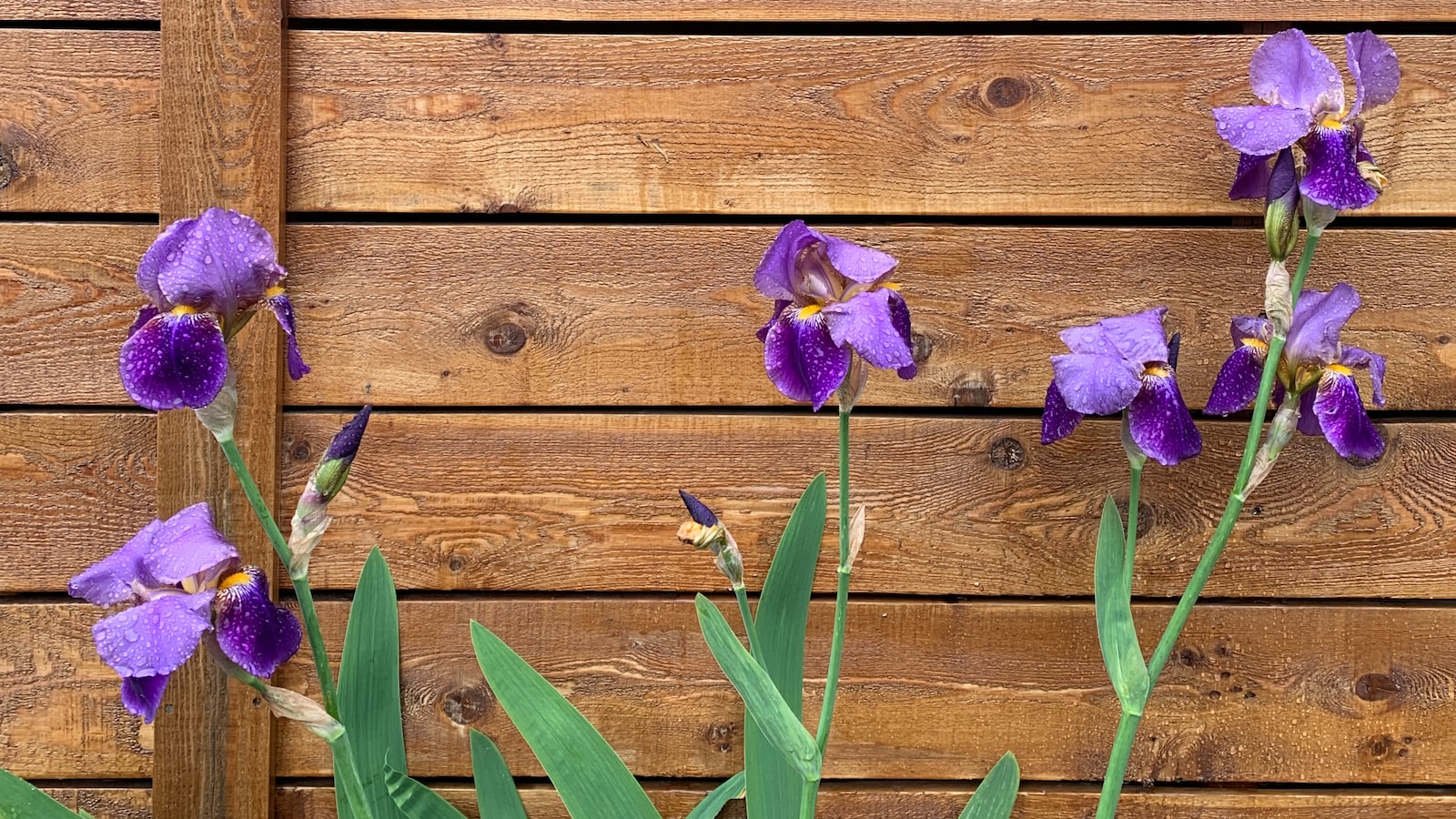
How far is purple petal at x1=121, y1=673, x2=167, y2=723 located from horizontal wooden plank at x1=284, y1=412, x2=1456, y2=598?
0.40 m

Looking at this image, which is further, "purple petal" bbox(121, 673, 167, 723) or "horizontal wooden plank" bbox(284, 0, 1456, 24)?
"horizontal wooden plank" bbox(284, 0, 1456, 24)

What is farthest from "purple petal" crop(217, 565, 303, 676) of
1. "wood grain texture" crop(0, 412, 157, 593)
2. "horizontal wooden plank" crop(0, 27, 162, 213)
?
"horizontal wooden plank" crop(0, 27, 162, 213)

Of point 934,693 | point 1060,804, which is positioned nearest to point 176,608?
point 934,693

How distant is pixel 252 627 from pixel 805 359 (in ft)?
1.66

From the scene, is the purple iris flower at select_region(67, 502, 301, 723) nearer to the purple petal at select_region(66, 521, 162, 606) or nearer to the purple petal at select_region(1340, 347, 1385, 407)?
the purple petal at select_region(66, 521, 162, 606)

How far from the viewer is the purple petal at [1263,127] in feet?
2.98

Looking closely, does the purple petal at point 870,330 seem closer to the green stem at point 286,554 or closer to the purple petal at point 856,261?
the purple petal at point 856,261

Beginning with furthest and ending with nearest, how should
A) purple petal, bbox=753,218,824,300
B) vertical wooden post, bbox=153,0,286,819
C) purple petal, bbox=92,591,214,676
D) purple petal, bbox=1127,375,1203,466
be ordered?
vertical wooden post, bbox=153,0,286,819
purple petal, bbox=1127,375,1203,466
purple petal, bbox=753,218,824,300
purple petal, bbox=92,591,214,676

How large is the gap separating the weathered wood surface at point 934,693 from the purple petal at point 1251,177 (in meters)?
0.50

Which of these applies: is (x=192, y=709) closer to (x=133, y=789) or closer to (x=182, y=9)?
(x=133, y=789)

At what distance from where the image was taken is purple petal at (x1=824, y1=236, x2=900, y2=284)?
0.81 metres

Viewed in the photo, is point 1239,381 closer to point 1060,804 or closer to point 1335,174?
point 1335,174

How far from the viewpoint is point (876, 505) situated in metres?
1.15

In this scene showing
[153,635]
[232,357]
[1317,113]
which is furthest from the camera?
[232,357]
